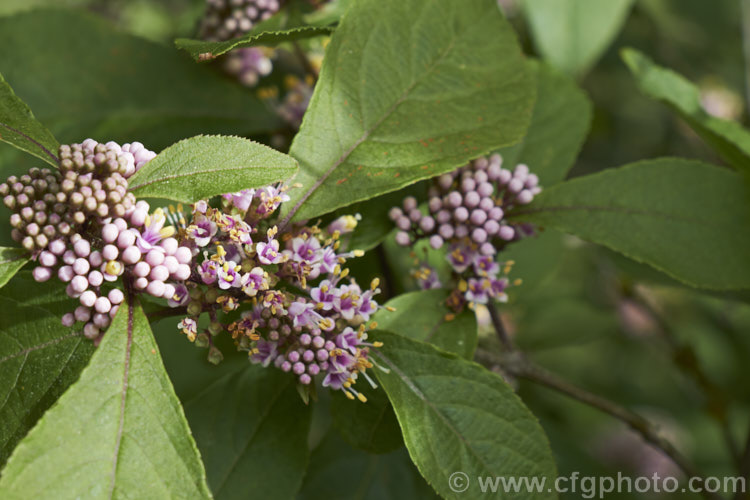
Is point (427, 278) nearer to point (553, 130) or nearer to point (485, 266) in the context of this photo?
point (485, 266)

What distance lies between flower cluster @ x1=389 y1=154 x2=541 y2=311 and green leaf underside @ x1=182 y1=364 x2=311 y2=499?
1.75 ft

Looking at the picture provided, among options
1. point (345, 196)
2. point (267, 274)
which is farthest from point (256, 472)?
point (345, 196)

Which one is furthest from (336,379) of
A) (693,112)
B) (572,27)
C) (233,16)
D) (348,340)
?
(572,27)

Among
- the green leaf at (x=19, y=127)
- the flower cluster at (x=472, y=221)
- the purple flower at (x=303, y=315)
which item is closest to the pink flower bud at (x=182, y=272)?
the purple flower at (x=303, y=315)

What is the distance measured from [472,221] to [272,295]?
2.02ft

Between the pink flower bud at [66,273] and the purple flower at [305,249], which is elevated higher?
the pink flower bud at [66,273]

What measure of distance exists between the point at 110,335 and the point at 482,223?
0.96m

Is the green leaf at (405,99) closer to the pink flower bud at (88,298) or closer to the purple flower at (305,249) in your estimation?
the purple flower at (305,249)

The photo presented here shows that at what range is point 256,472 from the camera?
176cm

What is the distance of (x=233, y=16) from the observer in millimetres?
2158

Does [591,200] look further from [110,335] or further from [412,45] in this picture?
[110,335]

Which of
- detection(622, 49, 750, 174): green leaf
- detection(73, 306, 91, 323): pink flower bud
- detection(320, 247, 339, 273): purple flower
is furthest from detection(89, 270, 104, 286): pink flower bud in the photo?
detection(622, 49, 750, 174): green leaf

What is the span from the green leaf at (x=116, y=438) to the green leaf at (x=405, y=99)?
50 centimetres

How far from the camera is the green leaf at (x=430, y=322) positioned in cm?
171
